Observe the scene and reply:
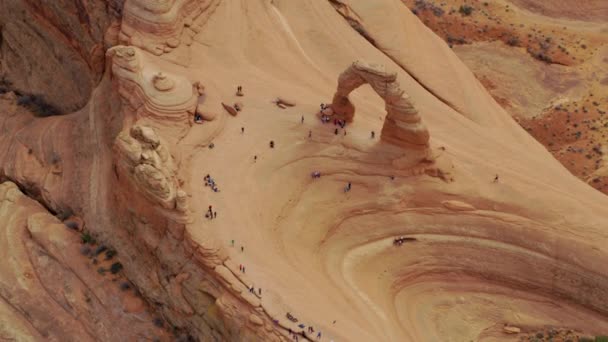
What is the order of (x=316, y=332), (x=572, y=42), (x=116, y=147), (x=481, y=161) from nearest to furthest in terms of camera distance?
(x=316, y=332) < (x=116, y=147) < (x=481, y=161) < (x=572, y=42)

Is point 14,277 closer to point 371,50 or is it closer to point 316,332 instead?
point 316,332

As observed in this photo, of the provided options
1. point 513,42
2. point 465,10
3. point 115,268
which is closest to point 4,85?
point 115,268

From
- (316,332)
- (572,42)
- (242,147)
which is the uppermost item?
(572,42)

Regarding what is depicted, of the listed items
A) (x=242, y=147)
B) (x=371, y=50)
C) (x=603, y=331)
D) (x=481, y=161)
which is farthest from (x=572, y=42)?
(x=242, y=147)

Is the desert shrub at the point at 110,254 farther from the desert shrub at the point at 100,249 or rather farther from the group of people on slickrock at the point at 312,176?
the group of people on slickrock at the point at 312,176

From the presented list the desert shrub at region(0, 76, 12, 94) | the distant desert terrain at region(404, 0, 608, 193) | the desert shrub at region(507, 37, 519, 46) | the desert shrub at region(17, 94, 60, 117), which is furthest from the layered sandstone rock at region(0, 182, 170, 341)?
the desert shrub at region(507, 37, 519, 46)

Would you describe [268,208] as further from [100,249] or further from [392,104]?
[100,249]

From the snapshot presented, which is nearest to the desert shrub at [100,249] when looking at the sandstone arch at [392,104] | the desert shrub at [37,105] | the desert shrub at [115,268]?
the desert shrub at [115,268]
